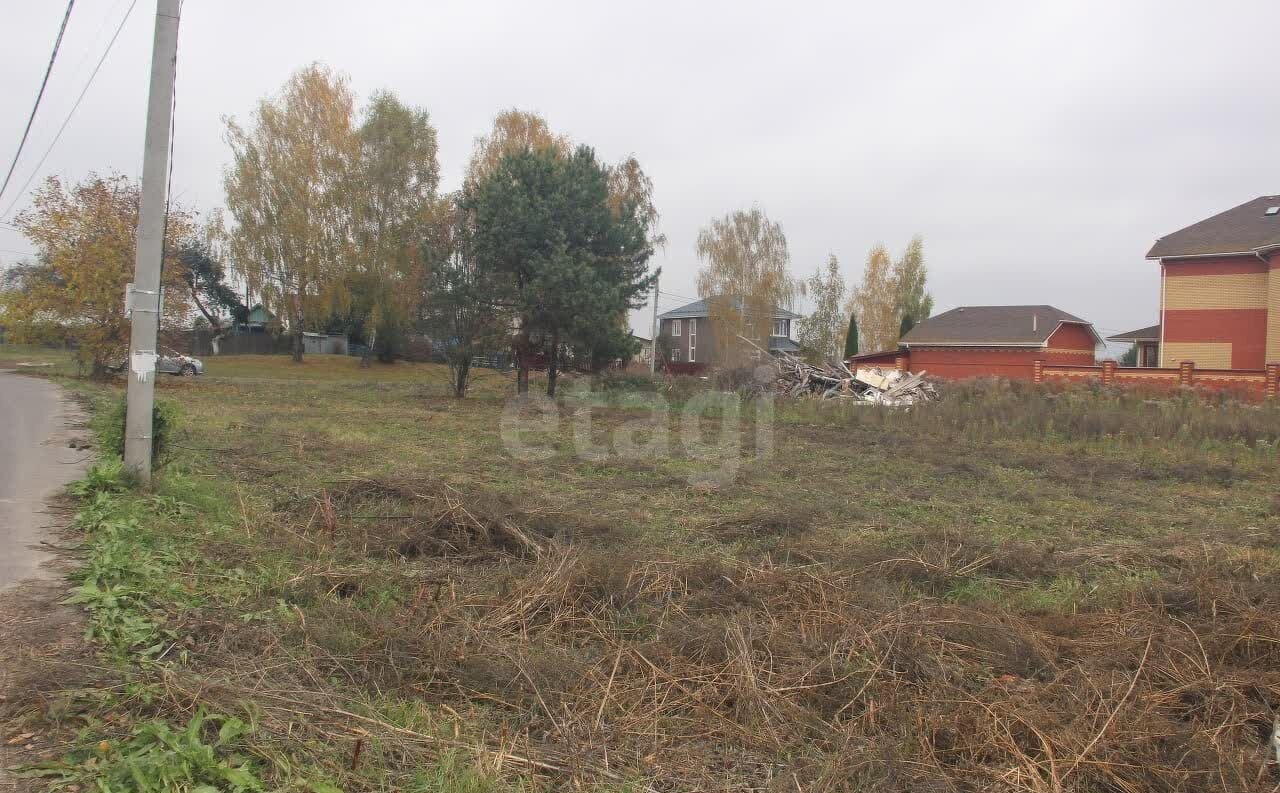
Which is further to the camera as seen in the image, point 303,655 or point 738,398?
point 738,398

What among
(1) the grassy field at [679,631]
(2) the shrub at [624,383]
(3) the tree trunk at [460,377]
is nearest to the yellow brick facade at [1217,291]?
(2) the shrub at [624,383]

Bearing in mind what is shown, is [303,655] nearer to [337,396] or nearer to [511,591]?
[511,591]

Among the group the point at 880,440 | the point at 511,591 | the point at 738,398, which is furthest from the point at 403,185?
the point at 511,591

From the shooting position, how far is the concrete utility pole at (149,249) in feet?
23.7

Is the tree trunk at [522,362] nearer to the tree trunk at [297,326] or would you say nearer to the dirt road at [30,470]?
the dirt road at [30,470]

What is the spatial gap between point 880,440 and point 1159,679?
38.0 feet

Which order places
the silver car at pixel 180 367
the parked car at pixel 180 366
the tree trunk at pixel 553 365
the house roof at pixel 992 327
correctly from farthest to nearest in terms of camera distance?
the house roof at pixel 992 327 → the silver car at pixel 180 367 → the parked car at pixel 180 366 → the tree trunk at pixel 553 365

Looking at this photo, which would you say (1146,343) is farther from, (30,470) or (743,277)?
(30,470)

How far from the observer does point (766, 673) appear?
400 centimetres

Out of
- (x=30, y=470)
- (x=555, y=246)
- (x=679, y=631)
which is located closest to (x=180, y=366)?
(x=555, y=246)

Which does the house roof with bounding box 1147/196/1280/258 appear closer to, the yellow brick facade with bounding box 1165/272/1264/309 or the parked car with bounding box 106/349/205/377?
the yellow brick facade with bounding box 1165/272/1264/309

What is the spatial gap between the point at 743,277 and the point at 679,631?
136ft

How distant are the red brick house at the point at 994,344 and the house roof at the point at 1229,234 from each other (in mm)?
6449

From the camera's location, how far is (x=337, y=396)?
2420 centimetres
